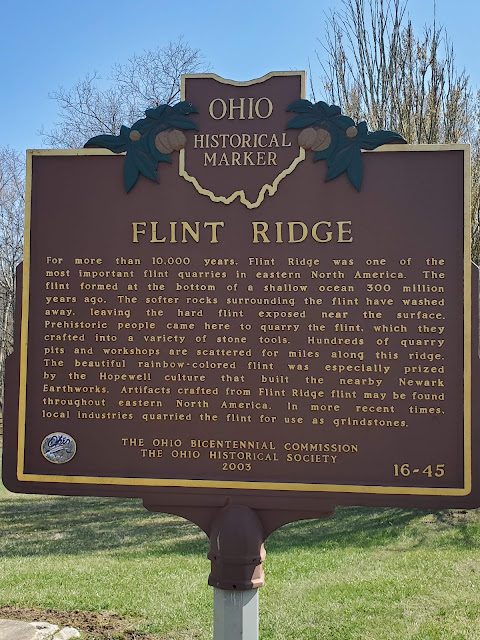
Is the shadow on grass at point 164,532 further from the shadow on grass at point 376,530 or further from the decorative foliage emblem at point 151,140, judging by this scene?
the decorative foliage emblem at point 151,140

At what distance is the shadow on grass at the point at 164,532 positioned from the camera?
8656mm

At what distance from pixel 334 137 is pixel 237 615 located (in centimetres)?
285

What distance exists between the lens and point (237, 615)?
3979 millimetres

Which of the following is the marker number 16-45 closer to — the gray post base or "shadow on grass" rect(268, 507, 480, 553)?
the gray post base

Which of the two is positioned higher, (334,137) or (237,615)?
(334,137)

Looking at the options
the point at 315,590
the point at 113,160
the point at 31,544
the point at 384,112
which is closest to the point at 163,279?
the point at 113,160

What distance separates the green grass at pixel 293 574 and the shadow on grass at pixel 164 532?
18mm

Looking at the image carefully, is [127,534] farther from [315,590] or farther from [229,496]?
[229,496]

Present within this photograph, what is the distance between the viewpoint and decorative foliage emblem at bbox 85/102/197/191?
4195 millimetres

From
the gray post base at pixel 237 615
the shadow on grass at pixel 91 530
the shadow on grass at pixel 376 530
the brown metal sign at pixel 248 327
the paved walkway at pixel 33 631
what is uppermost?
the brown metal sign at pixel 248 327

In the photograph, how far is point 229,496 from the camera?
404cm

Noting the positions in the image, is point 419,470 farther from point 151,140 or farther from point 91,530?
point 91,530

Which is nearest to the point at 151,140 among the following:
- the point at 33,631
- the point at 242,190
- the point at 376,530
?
the point at 242,190

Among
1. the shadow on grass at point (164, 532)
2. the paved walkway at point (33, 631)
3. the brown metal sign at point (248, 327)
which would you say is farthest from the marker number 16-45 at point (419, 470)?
the shadow on grass at point (164, 532)
